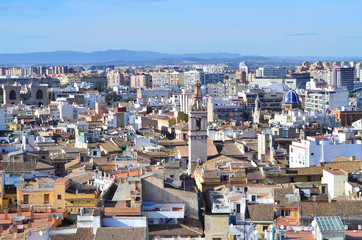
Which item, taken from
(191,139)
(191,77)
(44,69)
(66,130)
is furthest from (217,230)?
(44,69)

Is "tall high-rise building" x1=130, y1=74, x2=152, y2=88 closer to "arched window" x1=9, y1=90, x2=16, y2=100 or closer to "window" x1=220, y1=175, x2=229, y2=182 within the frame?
"arched window" x1=9, y1=90, x2=16, y2=100

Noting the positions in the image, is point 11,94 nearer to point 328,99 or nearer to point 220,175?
point 328,99

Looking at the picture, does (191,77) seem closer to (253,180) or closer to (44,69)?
(44,69)

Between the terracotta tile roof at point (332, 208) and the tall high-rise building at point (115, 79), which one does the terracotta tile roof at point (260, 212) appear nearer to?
the terracotta tile roof at point (332, 208)

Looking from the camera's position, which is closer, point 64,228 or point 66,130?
point 64,228

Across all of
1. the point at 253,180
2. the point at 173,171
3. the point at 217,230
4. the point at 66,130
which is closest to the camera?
the point at 217,230

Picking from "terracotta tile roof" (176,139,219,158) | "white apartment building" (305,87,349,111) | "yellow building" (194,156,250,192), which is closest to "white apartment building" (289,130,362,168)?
"terracotta tile roof" (176,139,219,158)

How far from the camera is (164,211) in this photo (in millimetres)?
19109

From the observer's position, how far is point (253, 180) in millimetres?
24453

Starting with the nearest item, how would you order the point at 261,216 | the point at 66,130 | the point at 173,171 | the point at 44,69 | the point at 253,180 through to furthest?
1. the point at 261,216
2. the point at 173,171
3. the point at 253,180
4. the point at 66,130
5. the point at 44,69

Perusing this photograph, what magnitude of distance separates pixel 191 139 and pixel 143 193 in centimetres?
955

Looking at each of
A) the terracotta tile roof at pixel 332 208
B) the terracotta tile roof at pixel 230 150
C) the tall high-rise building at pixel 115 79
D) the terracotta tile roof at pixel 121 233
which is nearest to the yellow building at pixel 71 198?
the terracotta tile roof at pixel 121 233

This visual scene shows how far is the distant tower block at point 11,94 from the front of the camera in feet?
277

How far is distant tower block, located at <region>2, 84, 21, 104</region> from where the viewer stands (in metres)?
84.5
